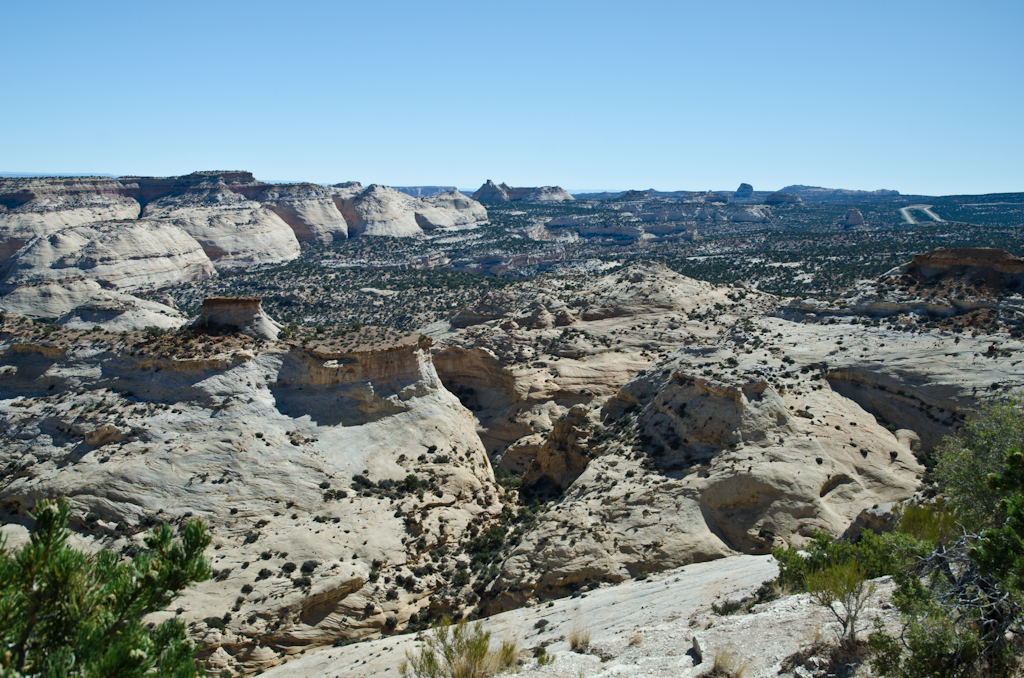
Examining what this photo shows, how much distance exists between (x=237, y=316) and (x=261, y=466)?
385 inches

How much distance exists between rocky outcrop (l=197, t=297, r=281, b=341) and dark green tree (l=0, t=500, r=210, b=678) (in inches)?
973

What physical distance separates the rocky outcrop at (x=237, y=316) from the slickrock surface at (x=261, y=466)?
3.51ft

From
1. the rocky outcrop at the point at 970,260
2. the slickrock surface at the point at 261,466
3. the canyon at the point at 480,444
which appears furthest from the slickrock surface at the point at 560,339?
the rocky outcrop at the point at 970,260

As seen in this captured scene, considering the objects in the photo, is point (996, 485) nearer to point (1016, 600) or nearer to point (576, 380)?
point (1016, 600)

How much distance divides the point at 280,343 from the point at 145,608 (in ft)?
80.3

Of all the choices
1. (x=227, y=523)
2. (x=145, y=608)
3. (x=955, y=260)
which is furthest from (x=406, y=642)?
(x=955, y=260)

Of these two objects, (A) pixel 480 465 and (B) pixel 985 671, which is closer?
(B) pixel 985 671

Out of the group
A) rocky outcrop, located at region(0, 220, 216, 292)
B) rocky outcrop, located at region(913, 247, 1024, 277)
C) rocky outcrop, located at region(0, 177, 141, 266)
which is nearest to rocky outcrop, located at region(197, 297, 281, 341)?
rocky outcrop, located at region(913, 247, 1024, 277)

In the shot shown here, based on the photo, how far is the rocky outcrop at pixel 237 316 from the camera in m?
32.0

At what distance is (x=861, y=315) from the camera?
124ft

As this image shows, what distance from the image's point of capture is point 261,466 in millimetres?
26188

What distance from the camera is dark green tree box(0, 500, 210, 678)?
25.5ft

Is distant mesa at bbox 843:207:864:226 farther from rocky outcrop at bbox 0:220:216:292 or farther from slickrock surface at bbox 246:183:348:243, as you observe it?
rocky outcrop at bbox 0:220:216:292

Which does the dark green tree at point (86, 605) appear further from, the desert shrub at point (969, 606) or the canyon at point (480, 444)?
the desert shrub at point (969, 606)
